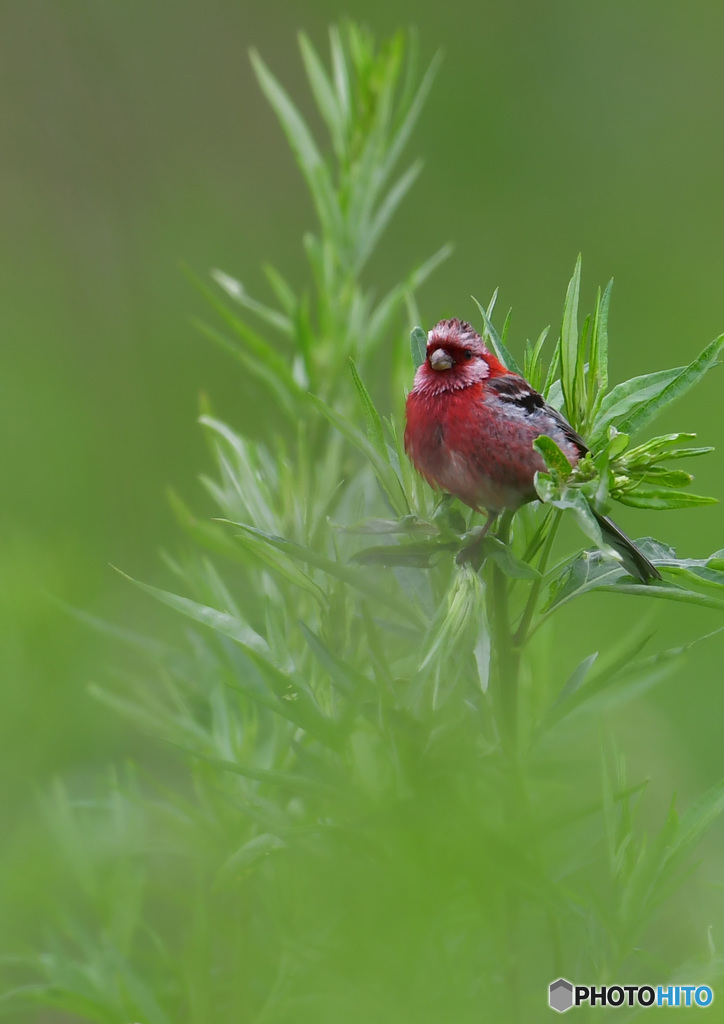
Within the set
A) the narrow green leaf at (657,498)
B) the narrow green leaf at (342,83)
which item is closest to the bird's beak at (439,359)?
the narrow green leaf at (657,498)

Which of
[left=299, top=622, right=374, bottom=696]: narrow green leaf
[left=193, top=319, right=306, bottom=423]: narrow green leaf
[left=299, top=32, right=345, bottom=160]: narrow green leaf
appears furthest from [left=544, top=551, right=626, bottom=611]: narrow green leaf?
[left=299, top=32, right=345, bottom=160]: narrow green leaf

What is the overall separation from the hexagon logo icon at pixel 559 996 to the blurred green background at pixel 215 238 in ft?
0.85

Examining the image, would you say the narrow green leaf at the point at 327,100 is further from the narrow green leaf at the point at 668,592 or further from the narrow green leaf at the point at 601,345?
the narrow green leaf at the point at 668,592

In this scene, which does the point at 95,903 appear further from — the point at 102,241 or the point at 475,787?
the point at 102,241

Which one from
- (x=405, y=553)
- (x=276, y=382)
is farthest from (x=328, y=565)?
(x=276, y=382)

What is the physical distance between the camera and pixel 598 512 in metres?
0.51

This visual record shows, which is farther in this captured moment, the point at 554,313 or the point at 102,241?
the point at 554,313

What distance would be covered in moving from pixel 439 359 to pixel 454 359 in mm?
25

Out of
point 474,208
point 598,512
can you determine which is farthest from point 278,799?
point 474,208

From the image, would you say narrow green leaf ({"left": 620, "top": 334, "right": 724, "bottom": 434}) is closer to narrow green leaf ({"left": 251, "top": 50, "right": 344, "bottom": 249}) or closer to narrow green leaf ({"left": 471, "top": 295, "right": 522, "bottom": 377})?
narrow green leaf ({"left": 471, "top": 295, "right": 522, "bottom": 377})

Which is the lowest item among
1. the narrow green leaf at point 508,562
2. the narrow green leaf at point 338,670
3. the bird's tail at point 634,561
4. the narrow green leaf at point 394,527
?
the narrow green leaf at point 338,670

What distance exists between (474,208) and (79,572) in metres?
1.97

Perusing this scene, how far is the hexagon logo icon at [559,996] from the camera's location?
523 mm

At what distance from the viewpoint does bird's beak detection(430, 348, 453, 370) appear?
69cm
